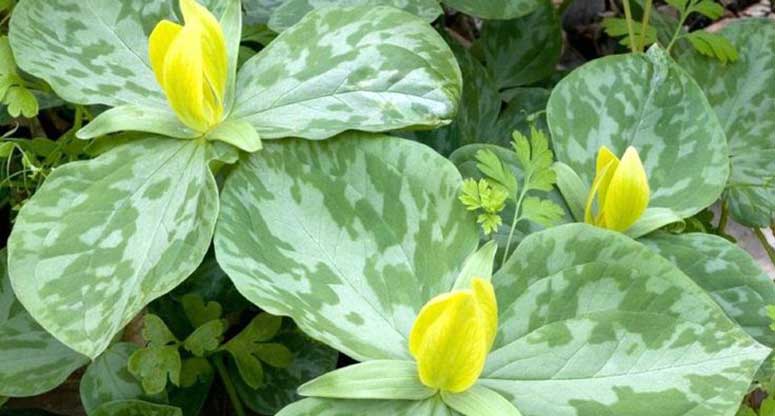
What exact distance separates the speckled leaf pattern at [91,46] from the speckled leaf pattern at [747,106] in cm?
81

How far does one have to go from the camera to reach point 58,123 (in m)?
1.70

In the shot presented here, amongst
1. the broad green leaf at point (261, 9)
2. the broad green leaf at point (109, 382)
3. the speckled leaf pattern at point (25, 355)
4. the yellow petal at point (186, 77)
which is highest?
the yellow petal at point (186, 77)

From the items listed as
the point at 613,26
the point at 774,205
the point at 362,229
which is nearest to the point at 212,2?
the point at 362,229

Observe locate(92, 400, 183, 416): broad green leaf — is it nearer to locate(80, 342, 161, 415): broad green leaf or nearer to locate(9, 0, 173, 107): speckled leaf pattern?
locate(80, 342, 161, 415): broad green leaf

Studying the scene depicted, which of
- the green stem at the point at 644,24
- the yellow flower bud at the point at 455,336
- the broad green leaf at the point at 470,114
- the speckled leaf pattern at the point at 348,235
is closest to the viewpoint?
the yellow flower bud at the point at 455,336

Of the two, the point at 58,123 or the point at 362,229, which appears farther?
the point at 58,123

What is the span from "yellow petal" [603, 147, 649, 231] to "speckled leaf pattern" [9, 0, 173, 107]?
53cm

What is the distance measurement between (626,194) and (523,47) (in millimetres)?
800

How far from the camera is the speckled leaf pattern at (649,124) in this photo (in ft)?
3.83

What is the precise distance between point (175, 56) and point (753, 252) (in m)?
1.21

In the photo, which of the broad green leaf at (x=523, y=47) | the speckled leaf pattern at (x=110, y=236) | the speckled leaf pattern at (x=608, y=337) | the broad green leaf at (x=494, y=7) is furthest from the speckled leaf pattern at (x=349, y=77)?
the broad green leaf at (x=523, y=47)

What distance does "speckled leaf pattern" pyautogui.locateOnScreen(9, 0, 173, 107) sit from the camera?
3.75ft

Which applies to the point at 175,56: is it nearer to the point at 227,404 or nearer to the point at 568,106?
the point at 568,106

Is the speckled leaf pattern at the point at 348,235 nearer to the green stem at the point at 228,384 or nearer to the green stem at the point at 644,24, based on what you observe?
the green stem at the point at 228,384
